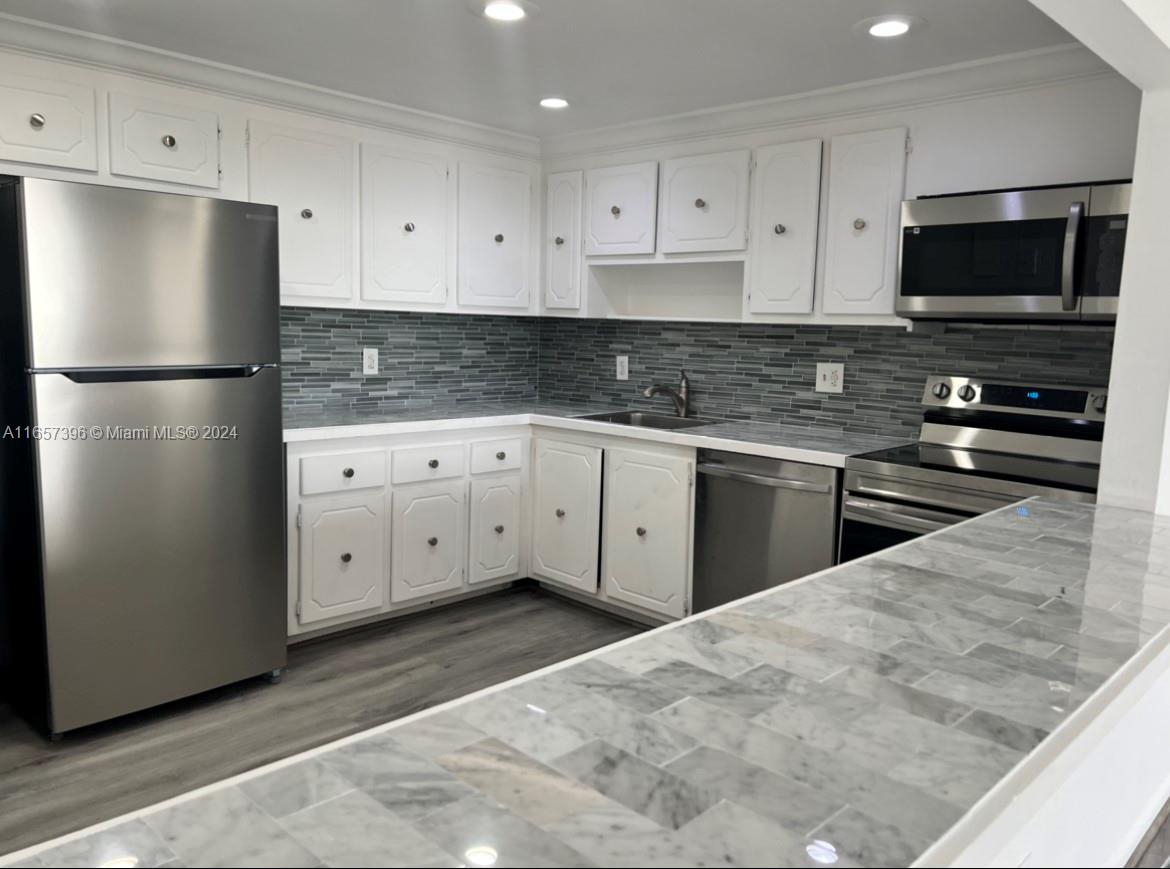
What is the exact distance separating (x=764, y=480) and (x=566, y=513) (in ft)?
3.50

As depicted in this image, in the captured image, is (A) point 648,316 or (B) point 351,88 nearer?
(B) point 351,88

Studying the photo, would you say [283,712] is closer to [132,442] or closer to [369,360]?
[132,442]

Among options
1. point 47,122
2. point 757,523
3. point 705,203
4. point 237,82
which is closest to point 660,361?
point 705,203

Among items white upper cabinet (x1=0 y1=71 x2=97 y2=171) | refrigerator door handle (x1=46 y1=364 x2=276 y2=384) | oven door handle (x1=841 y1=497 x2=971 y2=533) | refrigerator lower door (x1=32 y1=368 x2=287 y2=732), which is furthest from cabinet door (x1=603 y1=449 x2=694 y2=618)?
white upper cabinet (x1=0 y1=71 x2=97 y2=171)

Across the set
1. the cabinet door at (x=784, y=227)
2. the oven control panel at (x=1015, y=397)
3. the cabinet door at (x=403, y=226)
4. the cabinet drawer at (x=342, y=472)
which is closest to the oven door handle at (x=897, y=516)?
the oven control panel at (x=1015, y=397)

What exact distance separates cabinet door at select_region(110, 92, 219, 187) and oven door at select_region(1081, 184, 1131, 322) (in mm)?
2955

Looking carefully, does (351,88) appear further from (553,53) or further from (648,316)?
(648,316)

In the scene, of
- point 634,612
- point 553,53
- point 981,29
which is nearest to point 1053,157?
point 981,29

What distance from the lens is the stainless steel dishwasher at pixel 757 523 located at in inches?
119

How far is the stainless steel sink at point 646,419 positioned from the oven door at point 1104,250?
170cm

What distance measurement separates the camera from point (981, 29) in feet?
8.25

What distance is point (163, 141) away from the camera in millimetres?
3043

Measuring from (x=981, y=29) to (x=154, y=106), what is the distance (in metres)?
2.72

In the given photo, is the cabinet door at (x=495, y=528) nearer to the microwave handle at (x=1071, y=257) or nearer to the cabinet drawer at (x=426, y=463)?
the cabinet drawer at (x=426, y=463)
